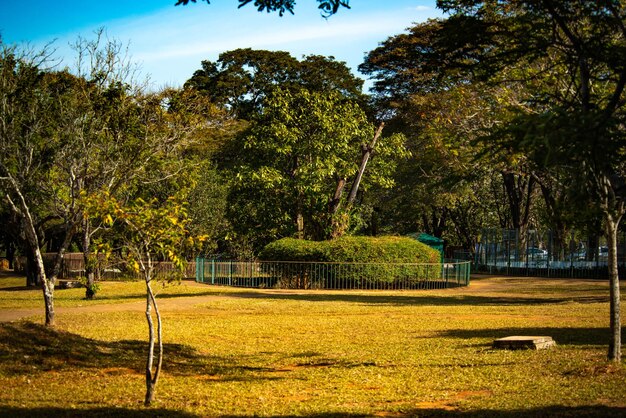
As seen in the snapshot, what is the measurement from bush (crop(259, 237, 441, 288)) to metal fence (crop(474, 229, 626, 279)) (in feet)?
30.3

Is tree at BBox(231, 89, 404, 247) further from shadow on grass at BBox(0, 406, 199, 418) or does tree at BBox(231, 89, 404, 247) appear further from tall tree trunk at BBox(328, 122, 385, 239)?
shadow on grass at BBox(0, 406, 199, 418)

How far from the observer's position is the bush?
31797 millimetres

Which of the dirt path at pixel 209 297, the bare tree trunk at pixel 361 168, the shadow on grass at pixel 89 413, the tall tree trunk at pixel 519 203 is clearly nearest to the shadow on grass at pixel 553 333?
the shadow on grass at pixel 89 413

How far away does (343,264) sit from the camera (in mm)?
31719

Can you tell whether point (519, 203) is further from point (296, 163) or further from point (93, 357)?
point (93, 357)

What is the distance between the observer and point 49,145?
70.8 feet

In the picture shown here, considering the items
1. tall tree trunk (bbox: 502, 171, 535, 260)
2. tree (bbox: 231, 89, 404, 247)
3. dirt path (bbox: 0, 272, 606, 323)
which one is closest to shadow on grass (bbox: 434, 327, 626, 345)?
dirt path (bbox: 0, 272, 606, 323)

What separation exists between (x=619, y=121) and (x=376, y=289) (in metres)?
24.5

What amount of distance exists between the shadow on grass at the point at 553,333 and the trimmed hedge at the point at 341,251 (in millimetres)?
14055

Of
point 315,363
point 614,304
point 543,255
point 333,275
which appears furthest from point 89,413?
point 543,255

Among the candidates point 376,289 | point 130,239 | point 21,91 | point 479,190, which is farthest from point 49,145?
point 479,190

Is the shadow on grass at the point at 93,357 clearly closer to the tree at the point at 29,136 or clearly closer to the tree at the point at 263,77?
the tree at the point at 29,136

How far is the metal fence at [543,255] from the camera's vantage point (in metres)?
38.8

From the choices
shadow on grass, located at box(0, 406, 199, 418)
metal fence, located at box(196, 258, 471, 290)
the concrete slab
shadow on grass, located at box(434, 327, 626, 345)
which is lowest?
shadow on grass, located at box(0, 406, 199, 418)
